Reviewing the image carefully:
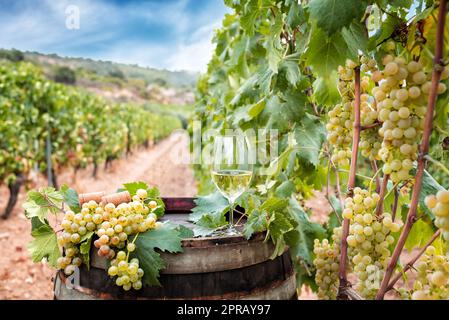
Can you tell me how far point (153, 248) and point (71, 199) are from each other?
0.41m

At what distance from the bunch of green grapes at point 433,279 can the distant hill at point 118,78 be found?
33.3 metres

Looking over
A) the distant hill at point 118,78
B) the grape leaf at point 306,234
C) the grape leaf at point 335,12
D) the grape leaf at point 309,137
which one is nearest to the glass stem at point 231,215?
the grape leaf at point 309,137

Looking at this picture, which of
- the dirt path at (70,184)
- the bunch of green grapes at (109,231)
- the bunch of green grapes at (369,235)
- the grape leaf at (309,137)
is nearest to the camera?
the bunch of green grapes at (369,235)

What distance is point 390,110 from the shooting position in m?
0.99

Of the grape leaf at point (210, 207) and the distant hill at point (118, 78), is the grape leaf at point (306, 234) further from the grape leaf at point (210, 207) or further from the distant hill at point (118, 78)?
the distant hill at point (118, 78)

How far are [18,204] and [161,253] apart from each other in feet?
24.4

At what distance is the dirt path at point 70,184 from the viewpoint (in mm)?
4484

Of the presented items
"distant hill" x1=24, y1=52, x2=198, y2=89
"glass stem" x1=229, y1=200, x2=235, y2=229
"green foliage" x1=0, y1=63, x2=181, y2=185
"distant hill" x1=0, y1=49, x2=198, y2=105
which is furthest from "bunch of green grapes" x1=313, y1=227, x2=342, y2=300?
"distant hill" x1=24, y1=52, x2=198, y2=89

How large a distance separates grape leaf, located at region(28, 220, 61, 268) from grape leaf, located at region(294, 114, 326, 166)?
1.05 m

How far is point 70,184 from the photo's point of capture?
9977mm

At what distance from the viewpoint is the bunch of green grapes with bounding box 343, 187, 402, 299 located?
3.56ft

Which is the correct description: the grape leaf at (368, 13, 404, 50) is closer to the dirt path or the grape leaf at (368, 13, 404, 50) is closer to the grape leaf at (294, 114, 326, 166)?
the grape leaf at (294, 114, 326, 166)

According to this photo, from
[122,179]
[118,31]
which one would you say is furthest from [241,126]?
[118,31]

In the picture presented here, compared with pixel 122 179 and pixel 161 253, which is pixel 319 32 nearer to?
pixel 161 253
